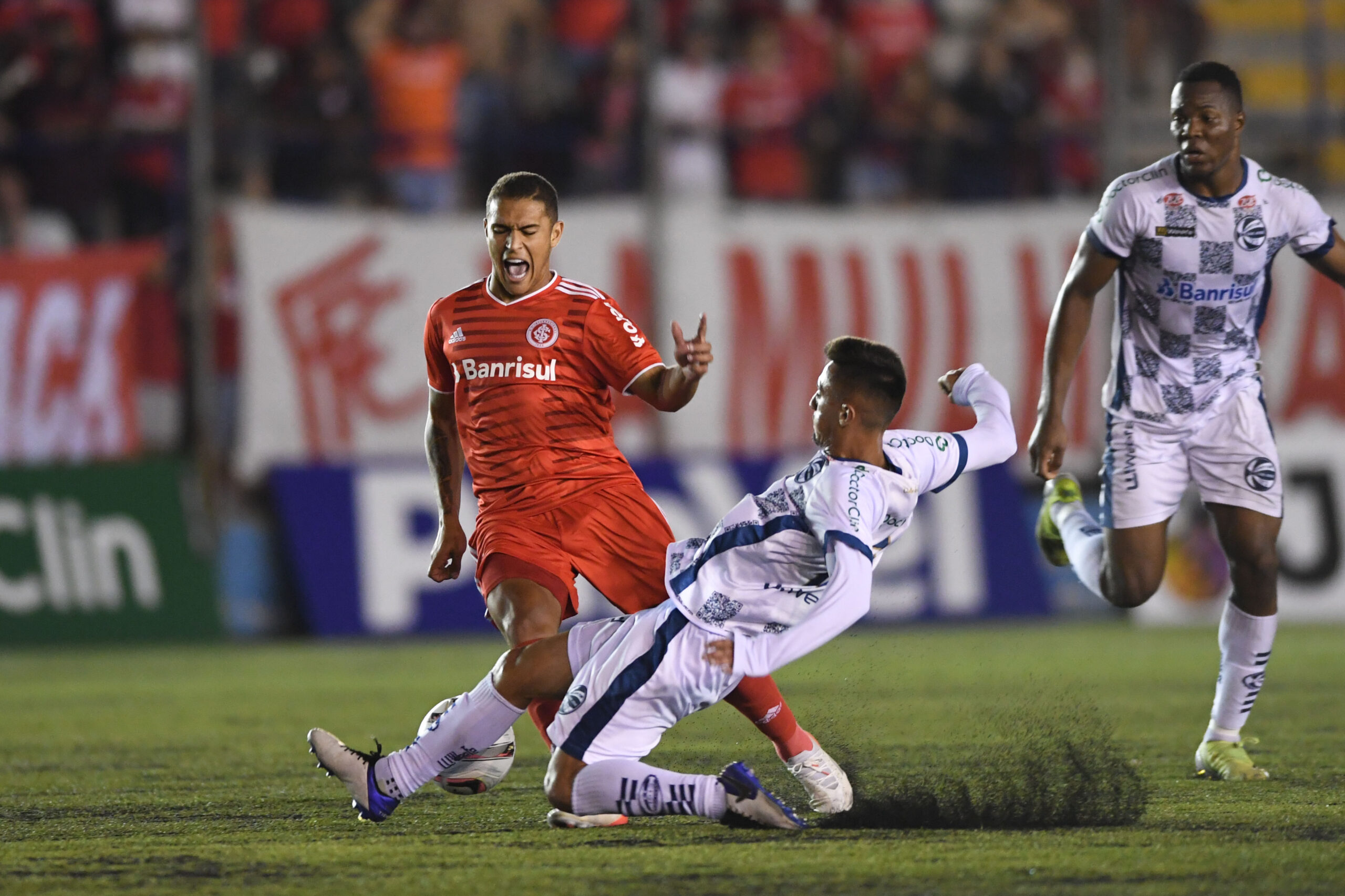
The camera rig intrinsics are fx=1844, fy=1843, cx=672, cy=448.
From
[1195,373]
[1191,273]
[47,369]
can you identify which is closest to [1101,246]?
[1191,273]

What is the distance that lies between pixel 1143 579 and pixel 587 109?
28.0ft

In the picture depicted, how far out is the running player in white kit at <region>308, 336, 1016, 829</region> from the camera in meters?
4.63

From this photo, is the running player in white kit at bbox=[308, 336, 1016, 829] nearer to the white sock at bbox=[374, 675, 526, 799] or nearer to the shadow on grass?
the white sock at bbox=[374, 675, 526, 799]

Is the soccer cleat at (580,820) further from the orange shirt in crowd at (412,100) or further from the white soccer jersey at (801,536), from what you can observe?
the orange shirt in crowd at (412,100)

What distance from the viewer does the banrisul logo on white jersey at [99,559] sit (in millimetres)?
12172

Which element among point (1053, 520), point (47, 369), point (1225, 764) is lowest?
point (1225, 764)

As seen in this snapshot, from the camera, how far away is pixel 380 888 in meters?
4.03

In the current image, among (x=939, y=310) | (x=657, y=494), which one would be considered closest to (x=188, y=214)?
(x=657, y=494)

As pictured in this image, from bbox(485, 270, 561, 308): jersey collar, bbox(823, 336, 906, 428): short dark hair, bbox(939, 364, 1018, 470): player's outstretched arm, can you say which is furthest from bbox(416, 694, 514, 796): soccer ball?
bbox(939, 364, 1018, 470): player's outstretched arm

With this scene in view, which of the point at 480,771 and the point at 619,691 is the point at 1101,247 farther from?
the point at 480,771

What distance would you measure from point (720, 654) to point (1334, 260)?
8.36 feet

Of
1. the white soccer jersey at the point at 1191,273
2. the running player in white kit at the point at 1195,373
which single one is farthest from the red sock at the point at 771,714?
the white soccer jersey at the point at 1191,273

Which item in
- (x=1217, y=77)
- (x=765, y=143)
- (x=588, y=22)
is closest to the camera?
(x=1217, y=77)

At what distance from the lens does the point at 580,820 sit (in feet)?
16.0
